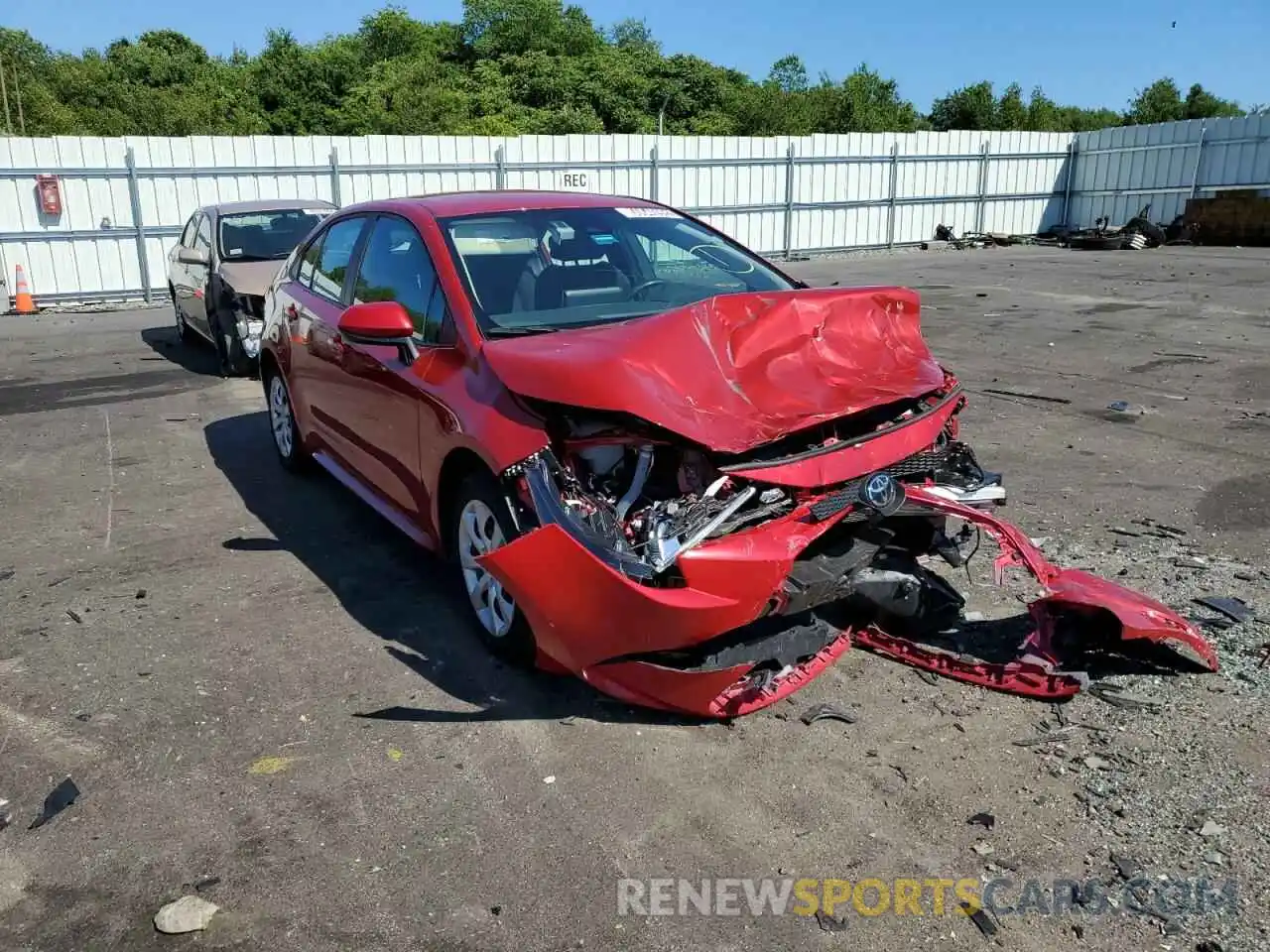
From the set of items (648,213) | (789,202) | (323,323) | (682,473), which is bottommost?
(682,473)

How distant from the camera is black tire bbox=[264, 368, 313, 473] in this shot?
6484 millimetres

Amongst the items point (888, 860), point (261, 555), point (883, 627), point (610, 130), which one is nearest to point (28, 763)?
point (261, 555)

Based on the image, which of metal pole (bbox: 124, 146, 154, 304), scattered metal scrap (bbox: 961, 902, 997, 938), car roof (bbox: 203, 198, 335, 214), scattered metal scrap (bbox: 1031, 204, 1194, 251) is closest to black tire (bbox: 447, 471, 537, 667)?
scattered metal scrap (bbox: 961, 902, 997, 938)

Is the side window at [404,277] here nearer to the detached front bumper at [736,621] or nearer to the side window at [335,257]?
the side window at [335,257]

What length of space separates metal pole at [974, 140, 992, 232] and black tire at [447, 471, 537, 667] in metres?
24.7

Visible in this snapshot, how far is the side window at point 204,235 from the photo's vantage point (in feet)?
34.9

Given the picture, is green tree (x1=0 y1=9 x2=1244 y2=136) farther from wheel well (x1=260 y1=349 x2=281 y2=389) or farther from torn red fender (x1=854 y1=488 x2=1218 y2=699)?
torn red fender (x1=854 y1=488 x2=1218 y2=699)

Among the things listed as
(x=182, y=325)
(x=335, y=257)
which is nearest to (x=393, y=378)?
(x=335, y=257)

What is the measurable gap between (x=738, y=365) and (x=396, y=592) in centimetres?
216

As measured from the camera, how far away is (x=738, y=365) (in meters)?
3.58

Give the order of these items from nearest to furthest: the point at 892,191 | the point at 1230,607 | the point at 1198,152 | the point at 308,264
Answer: the point at 1230,607
the point at 308,264
the point at 892,191
the point at 1198,152

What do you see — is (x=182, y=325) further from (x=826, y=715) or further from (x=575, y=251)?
(x=826, y=715)

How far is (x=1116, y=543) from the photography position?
5.11 metres

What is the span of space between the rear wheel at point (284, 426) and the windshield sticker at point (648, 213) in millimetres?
2641
